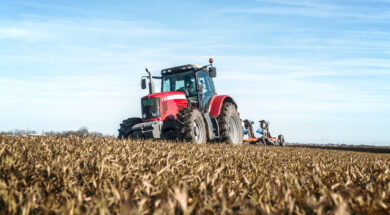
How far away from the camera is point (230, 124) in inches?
416

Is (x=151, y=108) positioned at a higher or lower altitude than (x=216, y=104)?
lower

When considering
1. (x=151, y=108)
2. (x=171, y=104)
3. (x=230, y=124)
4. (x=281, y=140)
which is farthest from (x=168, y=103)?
(x=281, y=140)

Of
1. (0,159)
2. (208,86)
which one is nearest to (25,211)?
(0,159)

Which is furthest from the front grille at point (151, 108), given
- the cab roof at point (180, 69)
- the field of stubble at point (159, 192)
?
the field of stubble at point (159, 192)

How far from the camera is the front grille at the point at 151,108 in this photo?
8.49 m

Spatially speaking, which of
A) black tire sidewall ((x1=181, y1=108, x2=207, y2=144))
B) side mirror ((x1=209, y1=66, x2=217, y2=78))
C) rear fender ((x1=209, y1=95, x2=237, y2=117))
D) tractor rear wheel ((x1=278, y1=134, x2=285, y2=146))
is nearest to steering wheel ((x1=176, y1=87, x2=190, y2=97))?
rear fender ((x1=209, y1=95, x2=237, y2=117))

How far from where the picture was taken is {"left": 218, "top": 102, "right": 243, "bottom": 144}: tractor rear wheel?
9531mm

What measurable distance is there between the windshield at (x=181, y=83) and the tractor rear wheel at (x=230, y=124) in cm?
125

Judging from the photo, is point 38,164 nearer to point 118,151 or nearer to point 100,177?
point 100,177

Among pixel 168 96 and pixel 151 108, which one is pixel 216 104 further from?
pixel 151 108

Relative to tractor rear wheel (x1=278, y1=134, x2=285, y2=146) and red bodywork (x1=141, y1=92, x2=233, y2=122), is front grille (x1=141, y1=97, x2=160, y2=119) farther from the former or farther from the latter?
tractor rear wheel (x1=278, y1=134, x2=285, y2=146)

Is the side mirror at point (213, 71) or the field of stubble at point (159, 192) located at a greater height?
the side mirror at point (213, 71)

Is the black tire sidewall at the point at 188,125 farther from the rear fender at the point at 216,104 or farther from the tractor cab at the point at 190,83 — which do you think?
the rear fender at the point at 216,104

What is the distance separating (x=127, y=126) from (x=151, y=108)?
0.86 metres
